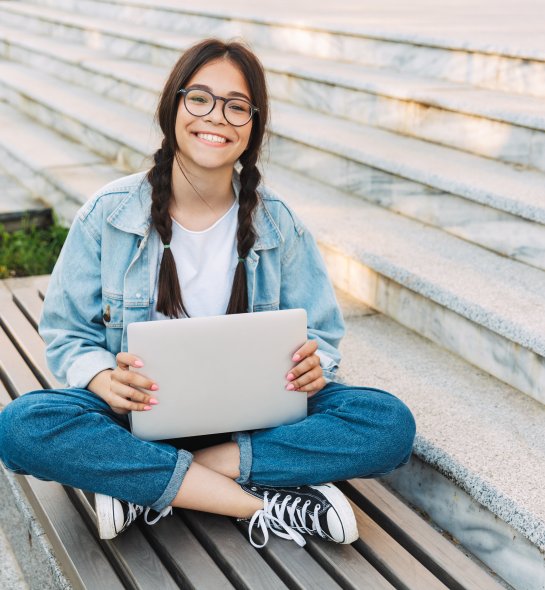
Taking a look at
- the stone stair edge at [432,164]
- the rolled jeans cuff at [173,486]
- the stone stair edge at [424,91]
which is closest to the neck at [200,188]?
the rolled jeans cuff at [173,486]

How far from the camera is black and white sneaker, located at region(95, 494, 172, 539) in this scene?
184cm

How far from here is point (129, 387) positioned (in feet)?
6.11

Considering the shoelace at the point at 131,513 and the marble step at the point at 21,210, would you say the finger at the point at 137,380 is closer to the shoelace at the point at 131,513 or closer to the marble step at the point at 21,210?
the shoelace at the point at 131,513

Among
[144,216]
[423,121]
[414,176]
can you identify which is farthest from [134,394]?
[423,121]

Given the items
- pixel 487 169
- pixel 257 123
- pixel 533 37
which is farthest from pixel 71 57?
pixel 257 123

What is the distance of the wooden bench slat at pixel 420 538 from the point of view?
178 centimetres

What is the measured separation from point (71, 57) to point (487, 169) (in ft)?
11.4

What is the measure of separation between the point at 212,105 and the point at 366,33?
2.24 m

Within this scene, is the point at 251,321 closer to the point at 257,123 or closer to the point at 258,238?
the point at 258,238

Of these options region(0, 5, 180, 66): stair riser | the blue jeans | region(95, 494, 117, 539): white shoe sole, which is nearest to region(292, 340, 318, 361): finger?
the blue jeans

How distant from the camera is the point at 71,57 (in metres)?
5.59

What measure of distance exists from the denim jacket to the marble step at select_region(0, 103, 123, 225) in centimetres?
173

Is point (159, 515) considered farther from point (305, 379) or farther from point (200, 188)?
point (200, 188)

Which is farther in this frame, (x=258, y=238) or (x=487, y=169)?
(x=487, y=169)
